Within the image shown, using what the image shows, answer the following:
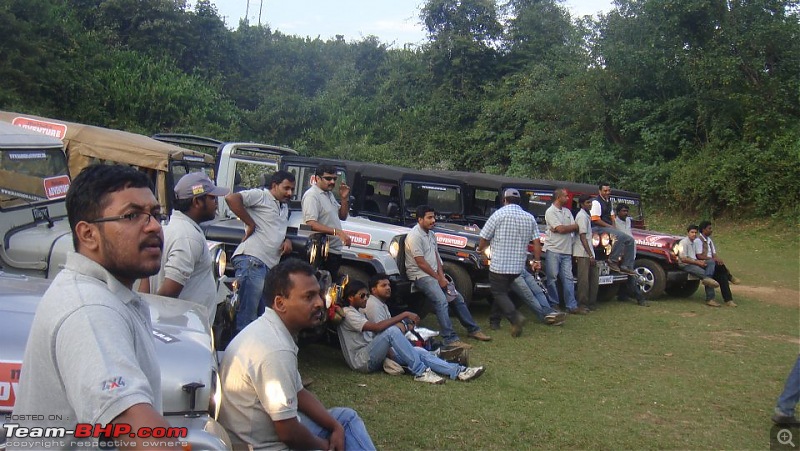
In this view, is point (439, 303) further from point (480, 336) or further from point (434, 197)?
point (434, 197)

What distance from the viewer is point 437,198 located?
432 inches

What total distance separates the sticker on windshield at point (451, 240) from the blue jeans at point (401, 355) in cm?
338

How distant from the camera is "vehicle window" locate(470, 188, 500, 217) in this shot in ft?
39.1

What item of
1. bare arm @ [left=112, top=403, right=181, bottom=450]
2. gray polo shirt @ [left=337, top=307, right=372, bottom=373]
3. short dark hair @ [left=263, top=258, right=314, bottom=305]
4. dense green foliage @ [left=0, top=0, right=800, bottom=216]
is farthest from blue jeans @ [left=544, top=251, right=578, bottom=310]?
dense green foliage @ [left=0, top=0, right=800, bottom=216]

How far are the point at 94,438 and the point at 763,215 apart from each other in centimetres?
2365

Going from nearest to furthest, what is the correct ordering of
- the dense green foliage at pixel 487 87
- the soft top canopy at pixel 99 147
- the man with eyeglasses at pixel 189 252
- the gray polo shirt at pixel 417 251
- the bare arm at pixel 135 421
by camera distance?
the bare arm at pixel 135 421
the man with eyeglasses at pixel 189 252
the gray polo shirt at pixel 417 251
the soft top canopy at pixel 99 147
the dense green foliage at pixel 487 87

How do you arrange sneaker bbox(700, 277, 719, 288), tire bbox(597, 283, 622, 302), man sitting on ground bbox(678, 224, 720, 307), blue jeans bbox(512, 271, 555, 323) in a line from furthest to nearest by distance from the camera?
man sitting on ground bbox(678, 224, 720, 307) < sneaker bbox(700, 277, 719, 288) < tire bbox(597, 283, 622, 302) < blue jeans bbox(512, 271, 555, 323)

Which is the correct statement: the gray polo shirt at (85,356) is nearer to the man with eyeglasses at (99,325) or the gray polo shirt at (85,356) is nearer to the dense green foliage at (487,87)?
the man with eyeglasses at (99,325)

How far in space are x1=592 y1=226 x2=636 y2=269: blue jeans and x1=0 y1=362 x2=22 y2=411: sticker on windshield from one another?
32.4ft

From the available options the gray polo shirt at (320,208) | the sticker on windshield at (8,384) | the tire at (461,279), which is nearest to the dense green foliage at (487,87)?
the tire at (461,279)

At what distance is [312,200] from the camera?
293 inches

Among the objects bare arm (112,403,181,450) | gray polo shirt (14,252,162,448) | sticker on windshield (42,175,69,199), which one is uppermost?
gray polo shirt (14,252,162,448)

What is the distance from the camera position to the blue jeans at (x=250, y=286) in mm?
6080

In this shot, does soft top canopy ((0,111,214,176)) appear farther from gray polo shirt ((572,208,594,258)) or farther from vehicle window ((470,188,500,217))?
gray polo shirt ((572,208,594,258))
